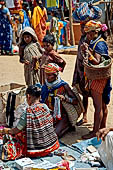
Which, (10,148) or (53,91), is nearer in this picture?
(10,148)

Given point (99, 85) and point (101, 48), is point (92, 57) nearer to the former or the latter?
point (101, 48)

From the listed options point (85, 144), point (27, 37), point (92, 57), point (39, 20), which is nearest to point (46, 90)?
point (92, 57)

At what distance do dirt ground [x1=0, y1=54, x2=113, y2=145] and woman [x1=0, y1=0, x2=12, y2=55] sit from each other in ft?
1.53

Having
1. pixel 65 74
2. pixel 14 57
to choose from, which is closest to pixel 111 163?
pixel 65 74

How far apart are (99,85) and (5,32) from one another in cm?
746

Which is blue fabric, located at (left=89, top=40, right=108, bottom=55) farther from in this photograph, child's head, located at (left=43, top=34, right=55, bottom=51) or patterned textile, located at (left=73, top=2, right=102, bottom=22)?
child's head, located at (left=43, top=34, right=55, bottom=51)

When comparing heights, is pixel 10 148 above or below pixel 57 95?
below

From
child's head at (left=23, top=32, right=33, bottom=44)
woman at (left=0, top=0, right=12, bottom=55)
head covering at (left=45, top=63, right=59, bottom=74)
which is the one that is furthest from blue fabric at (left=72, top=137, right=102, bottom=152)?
woman at (left=0, top=0, right=12, bottom=55)

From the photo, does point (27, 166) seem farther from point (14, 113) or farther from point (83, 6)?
point (83, 6)

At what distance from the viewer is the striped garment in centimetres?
436

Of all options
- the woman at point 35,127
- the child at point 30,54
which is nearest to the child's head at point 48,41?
the child at point 30,54

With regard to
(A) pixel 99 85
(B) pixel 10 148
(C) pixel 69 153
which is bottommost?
(C) pixel 69 153

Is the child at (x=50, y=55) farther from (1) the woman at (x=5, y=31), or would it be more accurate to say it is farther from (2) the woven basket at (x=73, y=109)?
(1) the woman at (x=5, y=31)

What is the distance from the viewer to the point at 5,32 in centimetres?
1176
